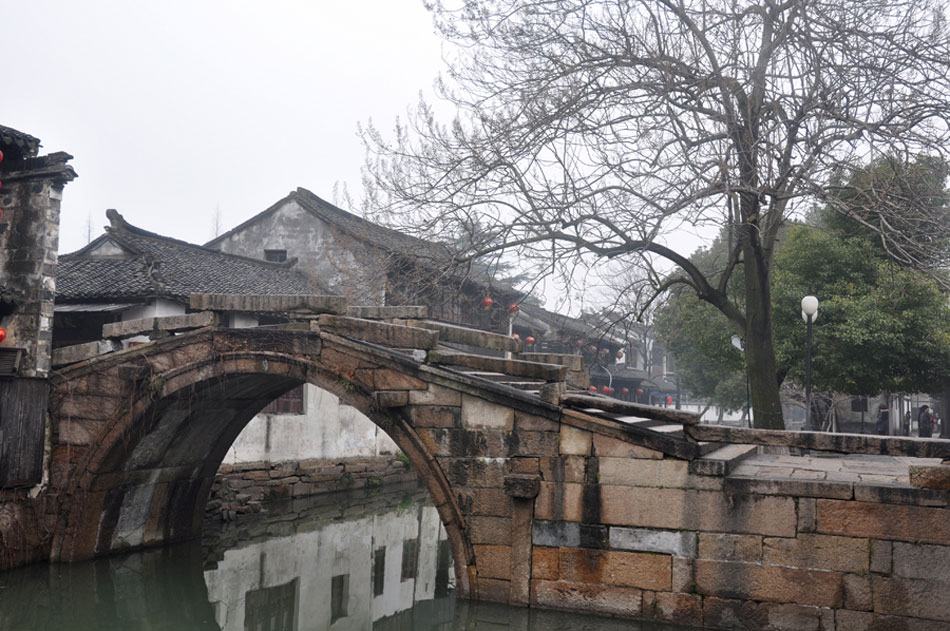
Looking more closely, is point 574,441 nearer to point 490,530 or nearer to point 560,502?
point 560,502

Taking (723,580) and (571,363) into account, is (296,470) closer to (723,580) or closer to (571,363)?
(571,363)

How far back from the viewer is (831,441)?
6.95 metres

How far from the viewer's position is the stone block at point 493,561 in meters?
8.21

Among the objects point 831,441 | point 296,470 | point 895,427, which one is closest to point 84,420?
point 296,470

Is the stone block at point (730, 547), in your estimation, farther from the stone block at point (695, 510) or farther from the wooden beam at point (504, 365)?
the wooden beam at point (504, 365)

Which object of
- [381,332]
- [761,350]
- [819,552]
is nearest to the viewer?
[819,552]

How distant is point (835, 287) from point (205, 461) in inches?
502

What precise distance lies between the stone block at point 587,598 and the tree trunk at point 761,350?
5.58 metres

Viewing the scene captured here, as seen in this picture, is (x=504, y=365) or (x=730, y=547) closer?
(x=730, y=547)

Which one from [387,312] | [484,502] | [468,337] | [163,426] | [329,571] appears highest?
[387,312]

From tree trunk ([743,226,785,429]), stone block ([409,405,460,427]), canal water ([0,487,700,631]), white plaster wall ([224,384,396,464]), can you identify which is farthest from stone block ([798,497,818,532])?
white plaster wall ([224,384,396,464])

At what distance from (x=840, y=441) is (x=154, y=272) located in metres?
12.9

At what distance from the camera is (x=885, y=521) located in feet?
22.5

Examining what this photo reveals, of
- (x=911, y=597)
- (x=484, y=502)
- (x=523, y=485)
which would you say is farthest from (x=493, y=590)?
(x=911, y=597)
